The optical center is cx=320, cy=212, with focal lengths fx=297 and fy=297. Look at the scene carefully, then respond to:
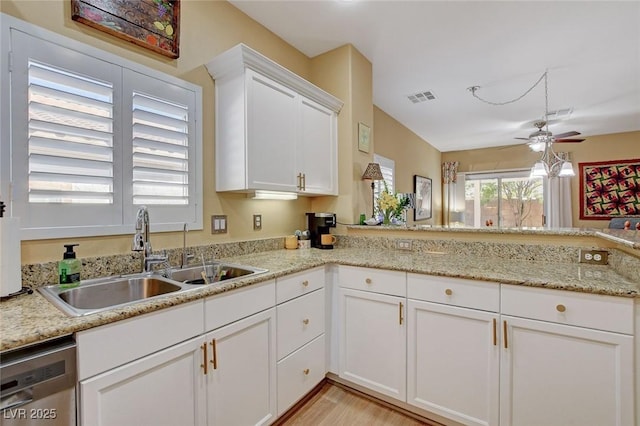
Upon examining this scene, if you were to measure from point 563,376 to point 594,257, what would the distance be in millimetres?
759

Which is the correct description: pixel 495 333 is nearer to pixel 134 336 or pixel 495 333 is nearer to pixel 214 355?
pixel 214 355

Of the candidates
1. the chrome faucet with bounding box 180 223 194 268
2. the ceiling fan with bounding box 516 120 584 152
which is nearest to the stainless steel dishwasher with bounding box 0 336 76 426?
the chrome faucet with bounding box 180 223 194 268

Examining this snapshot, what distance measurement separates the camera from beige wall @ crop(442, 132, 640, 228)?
17.1 ft

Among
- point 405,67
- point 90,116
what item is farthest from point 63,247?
point 405,67

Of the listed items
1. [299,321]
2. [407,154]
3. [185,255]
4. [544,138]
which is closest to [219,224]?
[185,255]

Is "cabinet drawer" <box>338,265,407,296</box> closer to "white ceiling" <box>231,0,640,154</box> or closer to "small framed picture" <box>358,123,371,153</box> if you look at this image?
"small framed picture" <box>358,123,371,153</box>

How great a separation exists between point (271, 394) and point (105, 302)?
3.06 feet

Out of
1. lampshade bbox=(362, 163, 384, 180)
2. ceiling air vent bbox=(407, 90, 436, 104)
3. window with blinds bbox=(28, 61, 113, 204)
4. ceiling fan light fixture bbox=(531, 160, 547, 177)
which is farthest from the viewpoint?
ceiling fan light fixture bbox=(531, 160, 547, 177)

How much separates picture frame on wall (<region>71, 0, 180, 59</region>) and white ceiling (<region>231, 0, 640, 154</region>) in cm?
61

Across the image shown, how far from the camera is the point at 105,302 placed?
135cm

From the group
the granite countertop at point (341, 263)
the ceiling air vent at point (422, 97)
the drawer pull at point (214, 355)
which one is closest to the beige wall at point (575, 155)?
the ceiling air vent at point (422, 97)

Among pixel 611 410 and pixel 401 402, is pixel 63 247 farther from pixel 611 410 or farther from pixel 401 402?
pixel 611 410

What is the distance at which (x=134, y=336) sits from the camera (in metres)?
1.02

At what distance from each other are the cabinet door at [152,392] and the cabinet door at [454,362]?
113 cm
